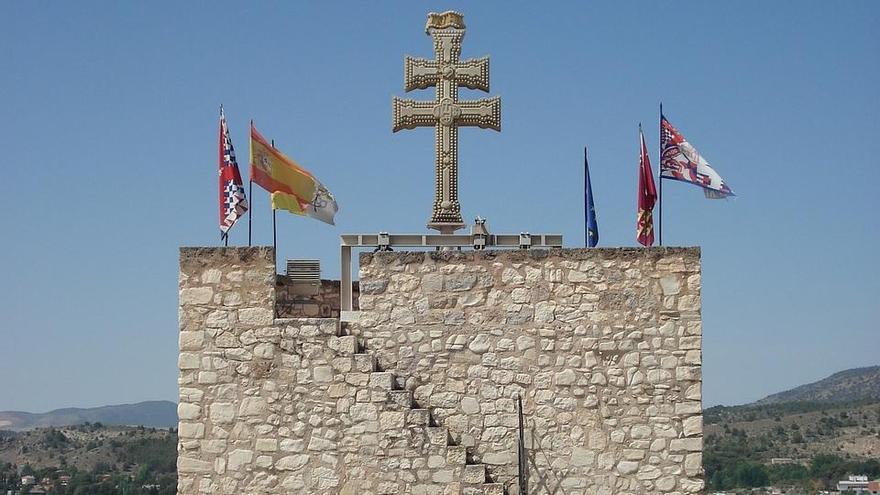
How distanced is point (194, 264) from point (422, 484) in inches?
144

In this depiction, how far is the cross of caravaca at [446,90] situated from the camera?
→ 1680cm

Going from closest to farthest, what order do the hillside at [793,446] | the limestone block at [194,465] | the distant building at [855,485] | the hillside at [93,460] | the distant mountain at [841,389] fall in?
the limestone block at [194,465] → the distant building at [855,485] → the hillside at [93,460] → the hillside at [793,446] → the distant mountain at [841,389]

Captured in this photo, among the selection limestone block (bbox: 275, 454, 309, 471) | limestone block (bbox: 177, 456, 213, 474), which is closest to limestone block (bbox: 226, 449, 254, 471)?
limestone block (bbox: 177, 456, 213, 474)

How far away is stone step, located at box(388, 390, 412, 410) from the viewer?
1475cm

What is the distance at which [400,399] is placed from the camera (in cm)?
1476

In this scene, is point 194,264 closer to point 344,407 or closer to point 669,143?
point 344,407

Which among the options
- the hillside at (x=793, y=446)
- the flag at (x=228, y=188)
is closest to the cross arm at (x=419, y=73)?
the flag at (x=228, y=188)

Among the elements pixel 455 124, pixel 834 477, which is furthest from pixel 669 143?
pixel 834 477

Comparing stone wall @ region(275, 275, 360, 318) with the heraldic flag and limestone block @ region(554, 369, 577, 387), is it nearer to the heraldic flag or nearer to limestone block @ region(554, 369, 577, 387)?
the heraldic flag

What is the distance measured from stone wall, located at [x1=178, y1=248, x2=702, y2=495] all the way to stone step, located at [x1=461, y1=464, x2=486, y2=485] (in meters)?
0.03

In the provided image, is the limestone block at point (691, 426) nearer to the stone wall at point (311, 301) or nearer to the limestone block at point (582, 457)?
the limestone block at point (582, 457)

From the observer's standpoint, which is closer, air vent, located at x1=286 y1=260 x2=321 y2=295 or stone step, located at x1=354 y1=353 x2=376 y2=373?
stone step, located at x1=354 y1=353 x2=376 y2=373

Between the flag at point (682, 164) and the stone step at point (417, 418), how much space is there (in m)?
4.25

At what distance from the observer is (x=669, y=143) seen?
1619 centimetres
